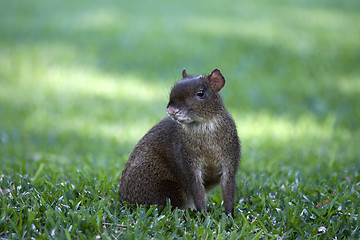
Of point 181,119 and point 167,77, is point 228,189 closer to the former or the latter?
point 181,119

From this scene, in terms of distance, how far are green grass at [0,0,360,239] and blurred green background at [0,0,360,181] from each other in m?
0.04

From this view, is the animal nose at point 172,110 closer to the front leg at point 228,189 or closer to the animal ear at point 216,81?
the animal ear at point 216,81

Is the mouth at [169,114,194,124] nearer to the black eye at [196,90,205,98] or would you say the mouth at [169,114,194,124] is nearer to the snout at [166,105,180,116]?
the snout at [166,105,180,116]

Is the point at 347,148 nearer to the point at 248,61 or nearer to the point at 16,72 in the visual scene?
the point at 248,61

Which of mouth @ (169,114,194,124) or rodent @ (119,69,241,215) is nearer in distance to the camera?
mouth @ (169,114,194,124)

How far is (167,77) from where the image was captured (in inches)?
440

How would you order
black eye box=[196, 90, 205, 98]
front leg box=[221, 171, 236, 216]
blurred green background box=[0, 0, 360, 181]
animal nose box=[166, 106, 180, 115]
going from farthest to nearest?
blurred green background box=[0, 0, 360, 181]
front leg box=[221, 171, 236, 216]
black eye box=[196, 90, 205, 98]
animal nose box=[166, 106, 180, 115]

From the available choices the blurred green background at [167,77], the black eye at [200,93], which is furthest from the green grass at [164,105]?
the black eye at [200,93]

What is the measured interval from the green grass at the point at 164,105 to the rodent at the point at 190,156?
0.18 meters

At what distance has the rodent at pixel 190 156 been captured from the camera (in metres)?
4.07

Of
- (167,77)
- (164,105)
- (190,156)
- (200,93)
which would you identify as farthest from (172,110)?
(167,77)

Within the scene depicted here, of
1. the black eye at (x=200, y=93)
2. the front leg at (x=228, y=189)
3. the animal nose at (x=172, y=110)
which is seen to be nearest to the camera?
the animal nose at (x=172, y=110)

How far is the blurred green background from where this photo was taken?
8.02 m

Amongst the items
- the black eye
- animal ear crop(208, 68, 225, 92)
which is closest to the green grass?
the black eye
